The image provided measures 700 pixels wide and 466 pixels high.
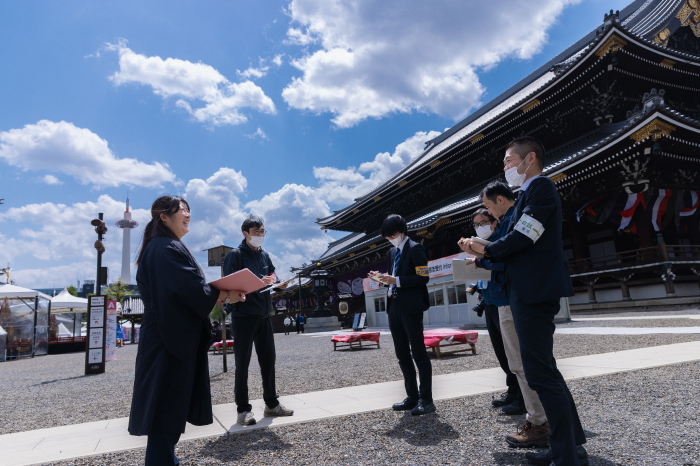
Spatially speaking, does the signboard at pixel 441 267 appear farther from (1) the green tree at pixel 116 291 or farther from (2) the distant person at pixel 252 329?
(1) the green tree at pixel 116 291

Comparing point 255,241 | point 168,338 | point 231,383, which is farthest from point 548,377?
point 231,383

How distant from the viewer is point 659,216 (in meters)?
13.8

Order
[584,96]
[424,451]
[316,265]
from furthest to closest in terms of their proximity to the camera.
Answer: [316,265], [584,96], [424,451]

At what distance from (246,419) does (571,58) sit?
2157 cm

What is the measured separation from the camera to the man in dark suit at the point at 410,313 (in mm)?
3572

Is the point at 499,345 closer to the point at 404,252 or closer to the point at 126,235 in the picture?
the point at 404,252

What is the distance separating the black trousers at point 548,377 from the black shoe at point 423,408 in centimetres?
143

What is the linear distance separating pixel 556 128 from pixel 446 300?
26.7ft

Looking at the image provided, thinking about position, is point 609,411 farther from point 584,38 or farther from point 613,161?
point 584,38

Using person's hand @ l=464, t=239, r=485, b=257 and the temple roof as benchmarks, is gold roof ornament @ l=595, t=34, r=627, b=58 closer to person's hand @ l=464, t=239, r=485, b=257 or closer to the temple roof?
the temple roof

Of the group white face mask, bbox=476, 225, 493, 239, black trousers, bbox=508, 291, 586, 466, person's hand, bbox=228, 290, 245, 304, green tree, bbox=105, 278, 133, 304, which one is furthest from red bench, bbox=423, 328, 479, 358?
green tree, bbox=105, 278, 133, 304

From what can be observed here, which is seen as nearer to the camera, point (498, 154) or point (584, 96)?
point (584, 96)

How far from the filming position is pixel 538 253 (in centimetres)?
222

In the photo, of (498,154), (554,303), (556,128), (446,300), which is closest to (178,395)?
(554,303)
